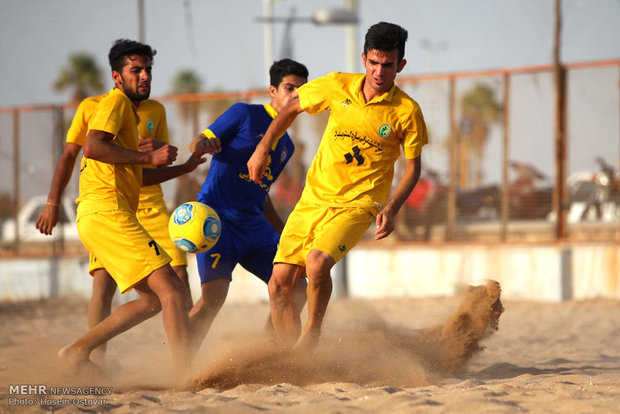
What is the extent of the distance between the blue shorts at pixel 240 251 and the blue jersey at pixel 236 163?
99 mm

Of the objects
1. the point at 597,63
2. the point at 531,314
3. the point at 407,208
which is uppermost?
the point at 597,63

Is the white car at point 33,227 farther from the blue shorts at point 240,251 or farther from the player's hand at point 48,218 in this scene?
the blue shorts at point 240,251

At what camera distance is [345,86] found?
5.30 meters

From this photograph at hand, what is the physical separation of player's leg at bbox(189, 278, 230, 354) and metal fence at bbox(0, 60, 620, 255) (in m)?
6.23

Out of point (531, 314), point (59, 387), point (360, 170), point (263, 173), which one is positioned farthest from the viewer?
point (531, 314)

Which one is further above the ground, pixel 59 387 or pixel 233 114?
pixel 233 114

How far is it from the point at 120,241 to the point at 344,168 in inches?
60.1

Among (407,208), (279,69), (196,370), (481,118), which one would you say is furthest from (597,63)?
(196,370)

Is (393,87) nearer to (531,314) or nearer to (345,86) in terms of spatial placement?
(345,86)

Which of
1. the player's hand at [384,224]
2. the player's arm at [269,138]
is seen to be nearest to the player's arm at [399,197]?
the player's hand at [384,224]

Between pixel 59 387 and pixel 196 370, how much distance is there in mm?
834

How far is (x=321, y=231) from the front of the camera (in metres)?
5.20

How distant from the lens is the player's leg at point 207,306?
18.6 feet

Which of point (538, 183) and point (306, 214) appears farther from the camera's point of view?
point (538, 183)
